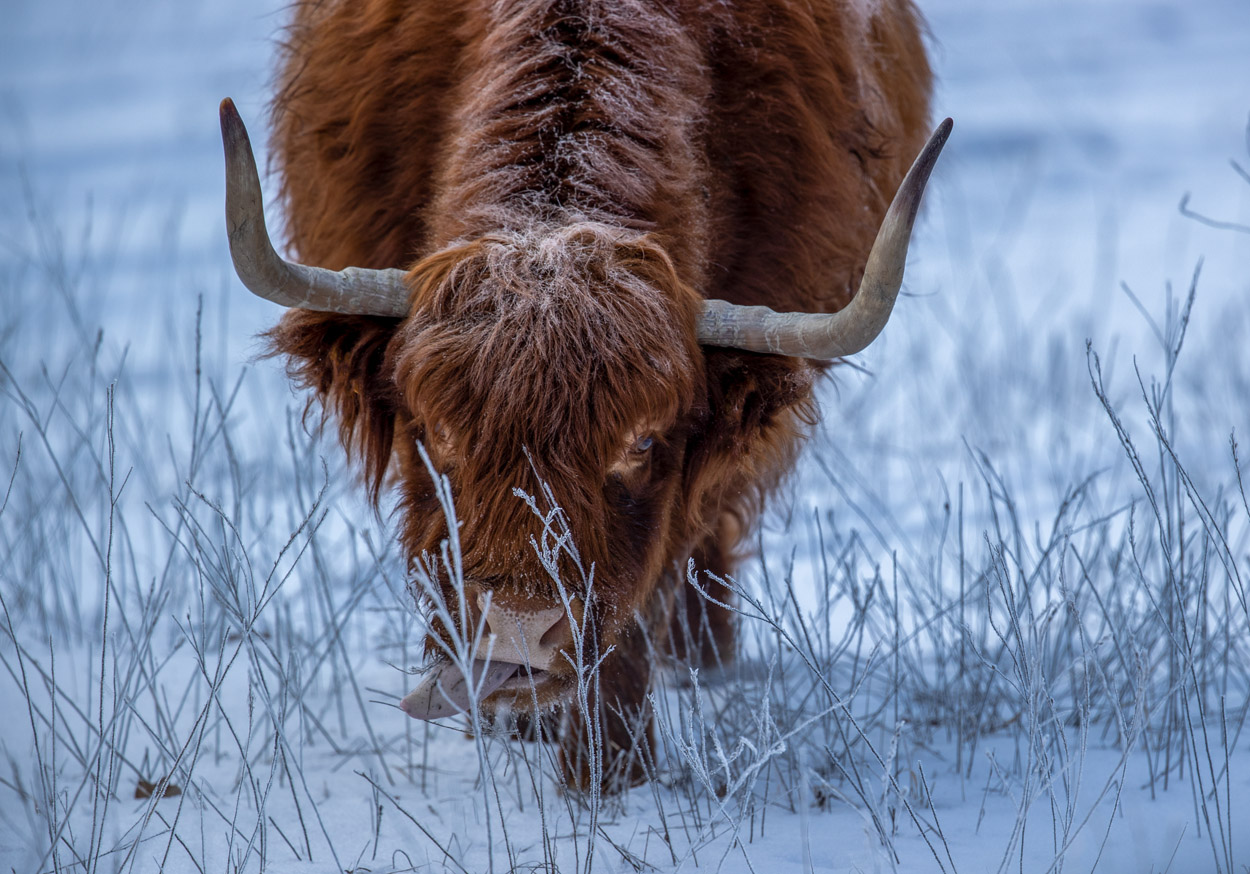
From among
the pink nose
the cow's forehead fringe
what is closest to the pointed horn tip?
the cow's forehead fringe

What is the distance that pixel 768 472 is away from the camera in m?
3.34

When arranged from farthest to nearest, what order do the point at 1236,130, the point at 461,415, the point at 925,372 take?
1. the point at 1236,130
2. the point at 925,372
3. the point at 461,415

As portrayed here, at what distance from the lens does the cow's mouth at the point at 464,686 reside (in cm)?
206

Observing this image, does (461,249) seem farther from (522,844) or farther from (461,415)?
(522,844)

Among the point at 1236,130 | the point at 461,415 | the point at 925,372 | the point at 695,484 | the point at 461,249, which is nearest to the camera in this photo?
the point at 461,415

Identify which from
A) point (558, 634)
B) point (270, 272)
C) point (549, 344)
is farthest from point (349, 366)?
point (558, 634)

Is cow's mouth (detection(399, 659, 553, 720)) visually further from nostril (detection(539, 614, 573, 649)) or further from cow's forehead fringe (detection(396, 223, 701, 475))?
cow's forehead fringe (detection(396, 223, 701, 475))

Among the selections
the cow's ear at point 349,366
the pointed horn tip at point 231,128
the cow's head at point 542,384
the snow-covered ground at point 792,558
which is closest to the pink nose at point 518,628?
the cow's head at point 542,384

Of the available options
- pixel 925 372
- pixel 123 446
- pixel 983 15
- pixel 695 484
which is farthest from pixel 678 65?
pixel 983 15

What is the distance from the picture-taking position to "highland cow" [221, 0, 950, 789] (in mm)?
2148

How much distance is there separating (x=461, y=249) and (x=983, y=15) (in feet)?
40.5

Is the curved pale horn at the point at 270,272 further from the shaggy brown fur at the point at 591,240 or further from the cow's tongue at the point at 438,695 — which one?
the cow's tongue at the point at 438,695

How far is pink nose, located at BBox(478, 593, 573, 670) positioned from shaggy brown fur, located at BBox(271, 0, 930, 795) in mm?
39

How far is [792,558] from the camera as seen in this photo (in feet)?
8.30
